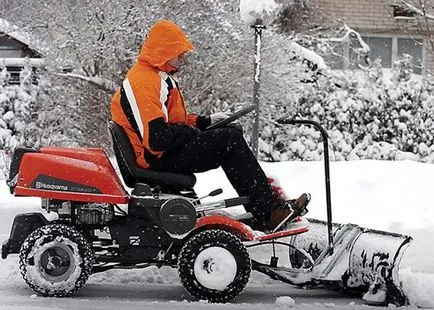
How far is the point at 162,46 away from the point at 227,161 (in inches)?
34.6

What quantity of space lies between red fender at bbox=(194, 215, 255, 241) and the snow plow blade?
502 millimetres

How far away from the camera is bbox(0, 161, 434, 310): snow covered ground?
6.04 m

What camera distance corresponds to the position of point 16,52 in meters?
17.0

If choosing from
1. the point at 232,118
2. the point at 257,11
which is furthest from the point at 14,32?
the point at 232,118

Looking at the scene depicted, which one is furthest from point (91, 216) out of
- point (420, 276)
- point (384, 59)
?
point (384, 59)

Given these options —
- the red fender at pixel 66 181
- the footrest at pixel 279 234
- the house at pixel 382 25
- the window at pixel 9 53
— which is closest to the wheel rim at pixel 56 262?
the red fender at pixel 66 181

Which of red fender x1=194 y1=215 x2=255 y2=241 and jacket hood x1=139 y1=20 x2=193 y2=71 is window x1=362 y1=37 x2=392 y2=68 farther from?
red fender x1=194 y1=215 x2=255 y2=241

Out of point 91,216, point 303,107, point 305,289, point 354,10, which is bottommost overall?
point 305,289

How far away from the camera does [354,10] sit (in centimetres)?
2230

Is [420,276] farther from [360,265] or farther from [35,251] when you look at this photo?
[35,251]

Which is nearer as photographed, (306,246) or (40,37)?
(306,246)

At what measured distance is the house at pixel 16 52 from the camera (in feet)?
45.8

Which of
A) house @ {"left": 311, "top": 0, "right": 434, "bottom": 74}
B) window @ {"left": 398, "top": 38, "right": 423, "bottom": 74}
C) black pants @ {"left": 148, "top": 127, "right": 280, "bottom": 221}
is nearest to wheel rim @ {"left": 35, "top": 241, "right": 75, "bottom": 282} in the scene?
black pants @ {"left": 148, "top": 127, "right": 280, "bottom": 221}

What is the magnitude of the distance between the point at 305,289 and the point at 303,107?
803cm
